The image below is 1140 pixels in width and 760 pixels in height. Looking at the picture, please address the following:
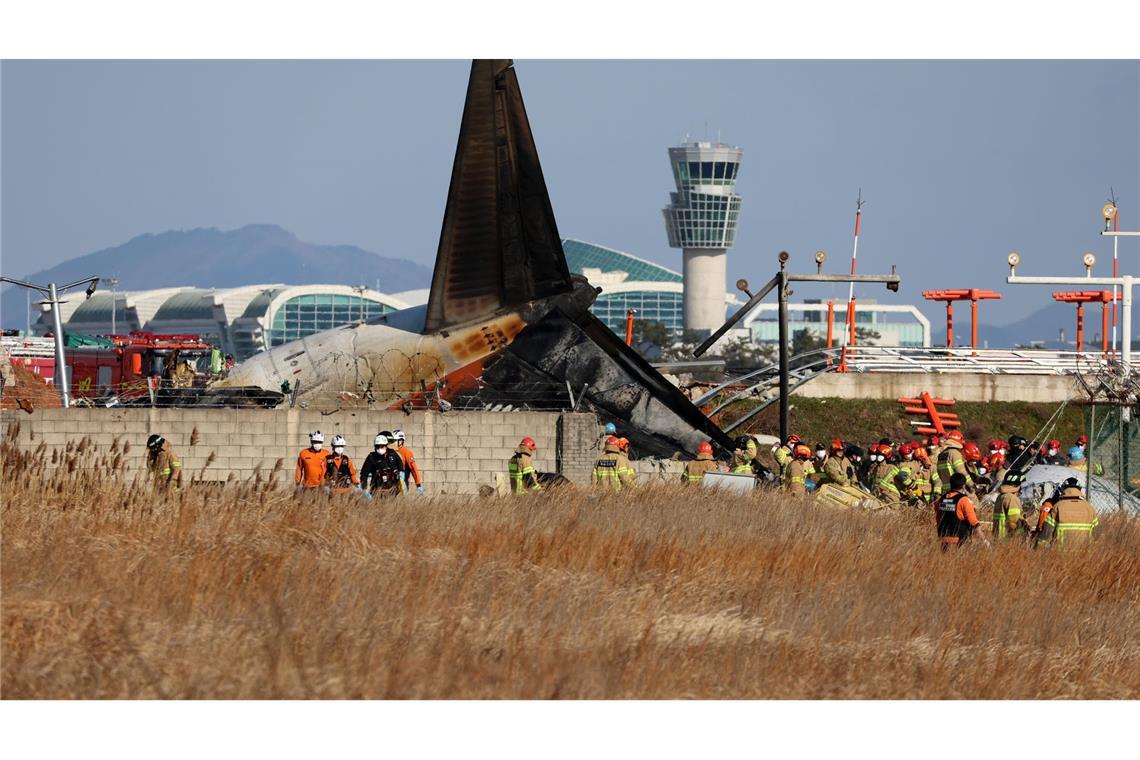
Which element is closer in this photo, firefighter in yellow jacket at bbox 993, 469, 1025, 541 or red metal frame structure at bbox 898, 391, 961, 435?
firefighter in yellow jacket at bbox 993, 469, 1025, 541

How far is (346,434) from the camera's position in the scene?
3011cm

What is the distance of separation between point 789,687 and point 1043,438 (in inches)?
1243

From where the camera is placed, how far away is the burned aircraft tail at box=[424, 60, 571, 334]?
3114cm

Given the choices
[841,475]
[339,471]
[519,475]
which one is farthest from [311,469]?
[841,475]

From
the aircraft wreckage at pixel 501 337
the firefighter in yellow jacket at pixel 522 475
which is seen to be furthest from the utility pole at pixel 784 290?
the firefighter in yellow jacket at pixel 522 475

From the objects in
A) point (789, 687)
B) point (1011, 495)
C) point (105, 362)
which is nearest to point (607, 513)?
point (1011, 495)

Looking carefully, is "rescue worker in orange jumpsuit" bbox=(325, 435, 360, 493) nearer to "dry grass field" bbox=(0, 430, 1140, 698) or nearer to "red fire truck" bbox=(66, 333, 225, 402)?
"dry grass field" bbox=(0, 430, 1140, 698)

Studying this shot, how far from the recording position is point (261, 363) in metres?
33.3

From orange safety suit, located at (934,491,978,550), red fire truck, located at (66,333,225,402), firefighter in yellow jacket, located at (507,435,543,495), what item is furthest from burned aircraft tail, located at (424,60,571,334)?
orange safety suit, located at (934,491,978,550)

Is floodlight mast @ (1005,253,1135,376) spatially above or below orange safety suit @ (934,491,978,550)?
above

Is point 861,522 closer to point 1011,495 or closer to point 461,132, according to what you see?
point 1011,495

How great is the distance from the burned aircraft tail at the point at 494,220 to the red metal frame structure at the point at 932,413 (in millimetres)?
14479

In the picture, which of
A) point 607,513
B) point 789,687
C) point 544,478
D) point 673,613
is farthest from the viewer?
point 544,478

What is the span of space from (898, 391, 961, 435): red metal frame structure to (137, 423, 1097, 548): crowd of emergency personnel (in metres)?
5.35
